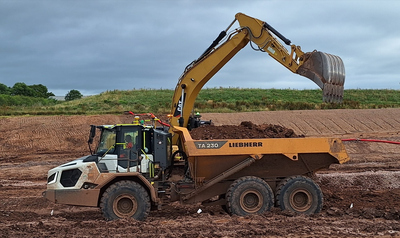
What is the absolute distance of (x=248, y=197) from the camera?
893cm

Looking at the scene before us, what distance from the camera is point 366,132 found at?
2280cm

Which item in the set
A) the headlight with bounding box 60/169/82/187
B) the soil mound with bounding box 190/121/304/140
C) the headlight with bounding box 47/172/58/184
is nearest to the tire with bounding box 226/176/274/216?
Answer: the soil mound with bounding box 190/121/304/140

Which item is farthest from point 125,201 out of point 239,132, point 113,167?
point 239,132

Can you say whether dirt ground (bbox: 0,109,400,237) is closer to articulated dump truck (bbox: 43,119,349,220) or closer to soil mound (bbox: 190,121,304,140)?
soil mound (bbox: 190,121,304,140)

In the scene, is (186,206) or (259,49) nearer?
(186,206)

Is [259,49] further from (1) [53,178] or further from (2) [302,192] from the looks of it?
(1) [53,178]

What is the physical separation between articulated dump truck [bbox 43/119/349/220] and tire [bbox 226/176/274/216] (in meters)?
0.02

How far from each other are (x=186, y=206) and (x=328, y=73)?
15.7ft

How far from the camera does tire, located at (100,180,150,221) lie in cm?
853

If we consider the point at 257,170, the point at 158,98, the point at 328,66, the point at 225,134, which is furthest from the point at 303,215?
the point at 158,98

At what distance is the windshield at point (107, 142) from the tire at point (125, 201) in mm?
781

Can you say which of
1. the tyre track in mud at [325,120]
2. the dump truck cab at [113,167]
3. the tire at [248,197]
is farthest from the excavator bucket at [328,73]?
the tyre track in mud at [325,120]

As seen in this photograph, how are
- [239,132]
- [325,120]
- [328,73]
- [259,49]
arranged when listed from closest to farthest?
1. [239,132]
2. [328,73]
3. [259,49]
4. [325,120]

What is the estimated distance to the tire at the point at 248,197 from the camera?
884 centimetres
